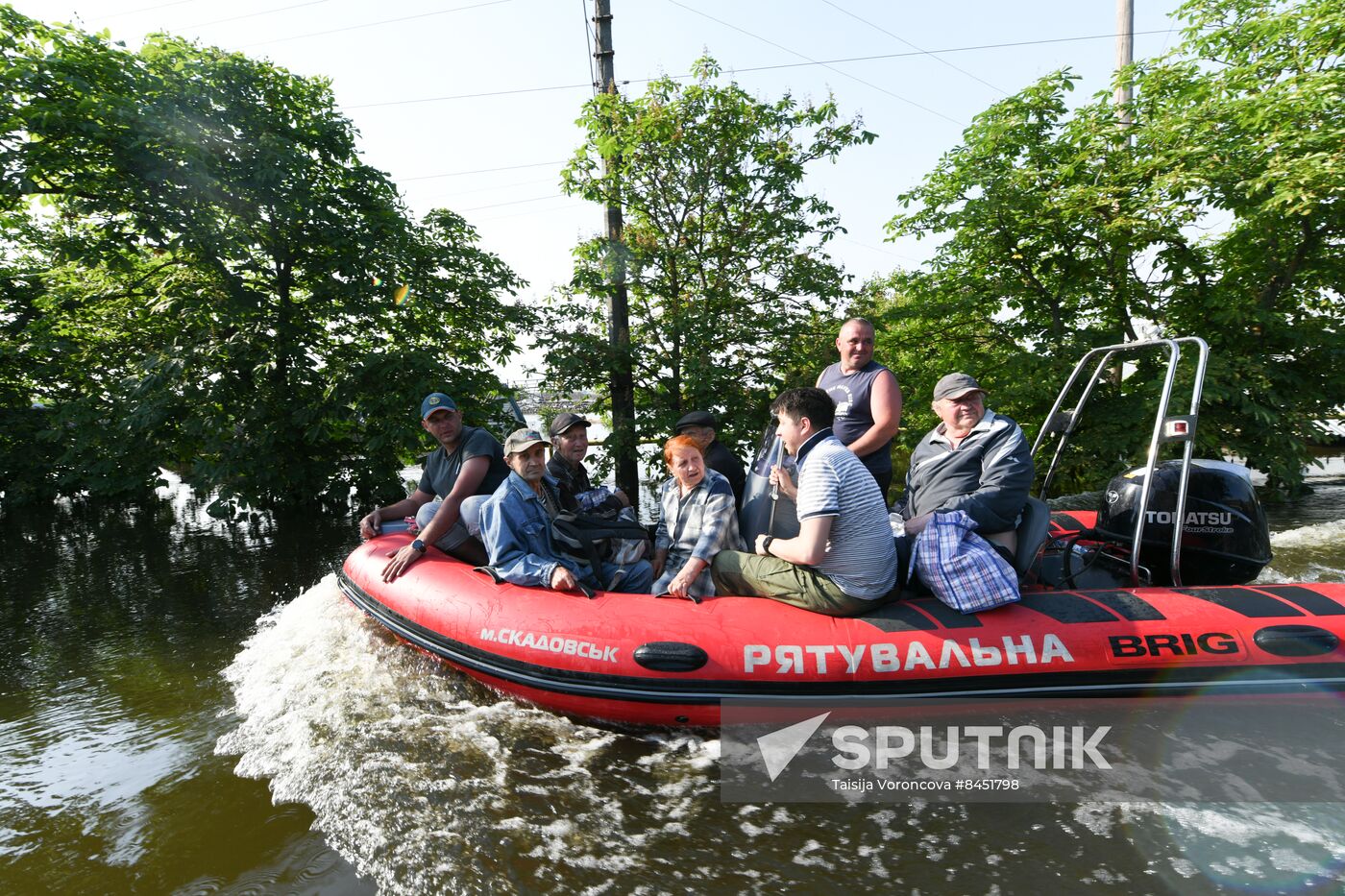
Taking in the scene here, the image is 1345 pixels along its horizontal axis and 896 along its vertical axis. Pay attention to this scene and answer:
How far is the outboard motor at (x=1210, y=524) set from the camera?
3.73 metres

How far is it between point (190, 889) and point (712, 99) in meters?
8.44

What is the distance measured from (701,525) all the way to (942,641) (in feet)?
A: 4.24

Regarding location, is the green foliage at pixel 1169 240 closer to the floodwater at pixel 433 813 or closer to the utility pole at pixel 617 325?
the utility pole at pixel 617 325

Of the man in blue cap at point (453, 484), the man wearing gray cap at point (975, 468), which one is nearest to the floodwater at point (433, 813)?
the man in blue cap at point (453, 484)

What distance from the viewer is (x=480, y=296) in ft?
31.0

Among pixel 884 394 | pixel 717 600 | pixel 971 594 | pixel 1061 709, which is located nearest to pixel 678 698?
pixel 717 600

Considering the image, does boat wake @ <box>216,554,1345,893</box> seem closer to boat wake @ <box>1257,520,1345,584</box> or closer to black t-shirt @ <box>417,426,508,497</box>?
black t-shirt @ <box>417,426,508,497</box>

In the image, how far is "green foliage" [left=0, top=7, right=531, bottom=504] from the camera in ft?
24.9

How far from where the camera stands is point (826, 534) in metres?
2.95

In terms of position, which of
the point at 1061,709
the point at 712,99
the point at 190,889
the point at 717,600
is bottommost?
the point at 190,889

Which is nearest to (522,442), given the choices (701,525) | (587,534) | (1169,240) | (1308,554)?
(587,534)

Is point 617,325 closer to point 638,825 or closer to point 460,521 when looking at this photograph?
point 460,521

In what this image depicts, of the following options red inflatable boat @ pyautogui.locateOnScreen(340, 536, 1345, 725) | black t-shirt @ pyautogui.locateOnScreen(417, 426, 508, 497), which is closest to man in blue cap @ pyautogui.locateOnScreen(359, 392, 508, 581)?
black t-shirt @ pyautogui.locateOnScreen(417, 426, 508, 497)

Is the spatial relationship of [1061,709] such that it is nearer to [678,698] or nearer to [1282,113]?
[678,698]
